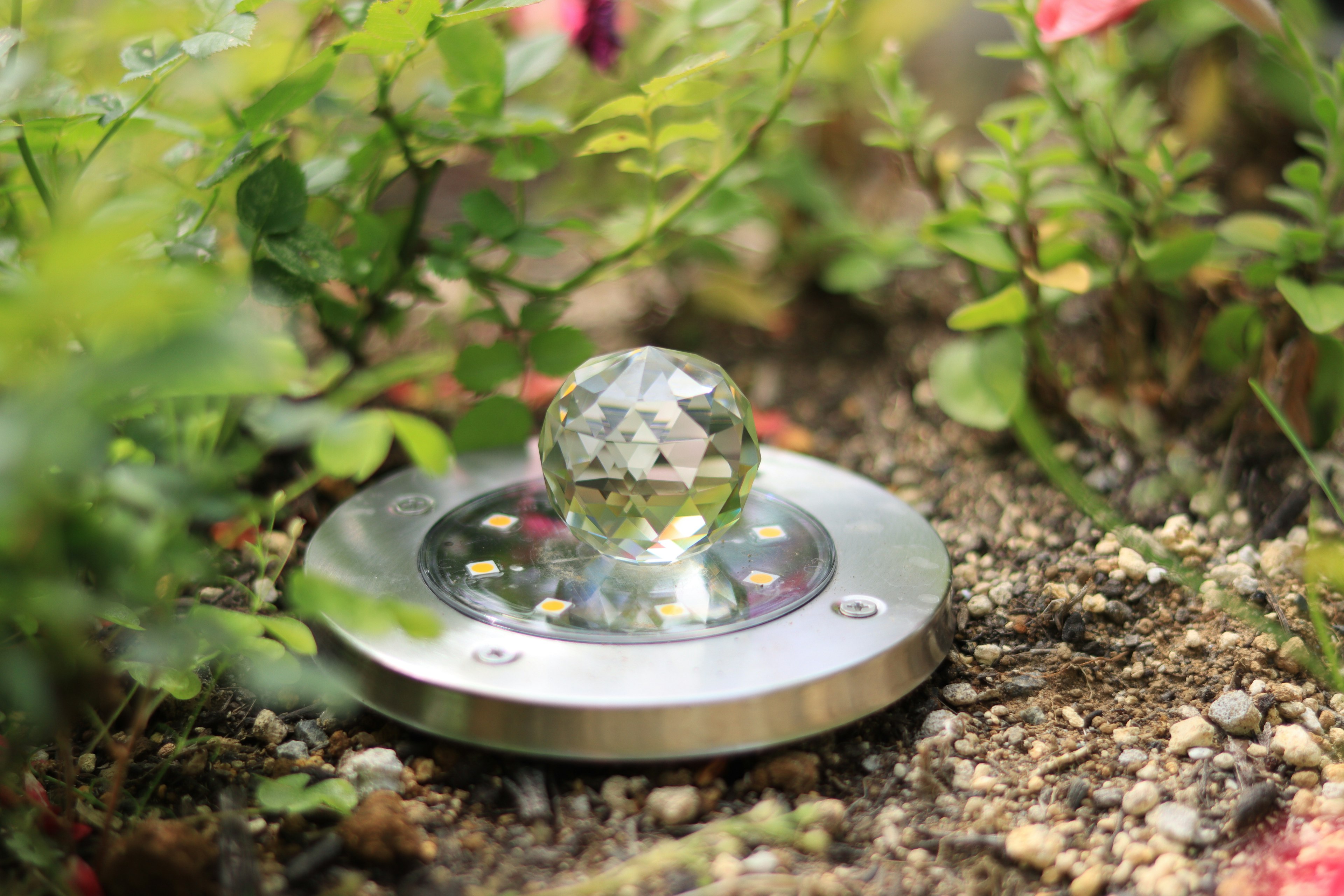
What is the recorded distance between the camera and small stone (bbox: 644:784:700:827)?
0.81m

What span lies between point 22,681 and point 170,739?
33 centimetres

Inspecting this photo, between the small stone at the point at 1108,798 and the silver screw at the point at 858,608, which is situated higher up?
the silver screw at the point at 858,608

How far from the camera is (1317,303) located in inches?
45.1

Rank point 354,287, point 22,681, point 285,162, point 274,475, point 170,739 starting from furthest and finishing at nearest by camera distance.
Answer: point 274,475, point 354,287, point 285,162, point 170,739, point 22,681

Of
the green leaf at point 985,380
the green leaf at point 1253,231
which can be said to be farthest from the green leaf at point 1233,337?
the green leaf at point 985,380

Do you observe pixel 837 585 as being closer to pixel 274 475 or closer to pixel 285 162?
pixel 285 162

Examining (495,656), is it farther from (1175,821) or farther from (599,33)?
(599,33)

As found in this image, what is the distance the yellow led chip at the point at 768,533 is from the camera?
1.04 m

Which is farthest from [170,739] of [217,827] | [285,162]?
[285,162]

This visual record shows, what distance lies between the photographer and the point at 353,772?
34.0 inches

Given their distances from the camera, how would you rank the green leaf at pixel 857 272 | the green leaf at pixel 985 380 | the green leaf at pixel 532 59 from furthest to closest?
1. the green leaf at pixel 857 272
2. the green leaf at pixel 985 380
3. the green leaf at pixel 532 59

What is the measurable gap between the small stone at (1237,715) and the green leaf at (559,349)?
2.47 ft

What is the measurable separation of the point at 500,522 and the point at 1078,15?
32.3 inches

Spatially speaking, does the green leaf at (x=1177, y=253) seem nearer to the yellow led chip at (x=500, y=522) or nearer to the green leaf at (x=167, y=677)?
the yellow led chip at (x=500, y=522)
